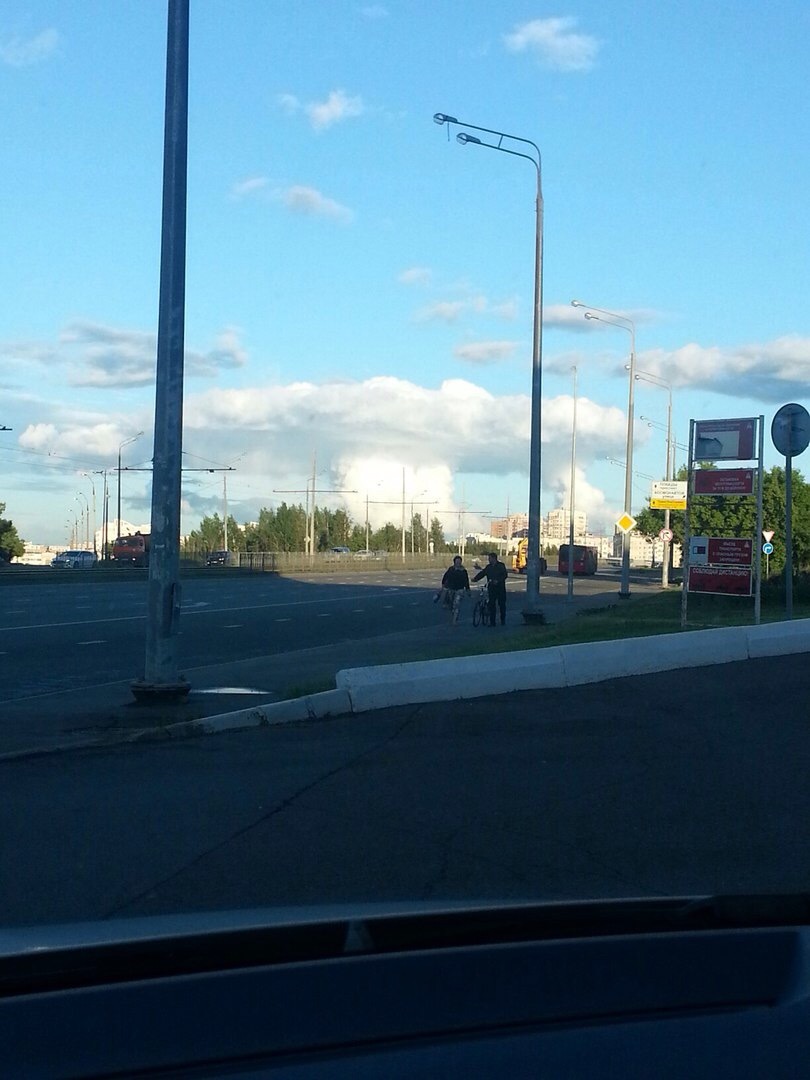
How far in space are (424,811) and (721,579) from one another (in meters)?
13.1

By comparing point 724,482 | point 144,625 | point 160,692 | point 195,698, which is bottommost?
point 144,625

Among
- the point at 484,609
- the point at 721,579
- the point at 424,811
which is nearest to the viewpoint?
the point at 424,811

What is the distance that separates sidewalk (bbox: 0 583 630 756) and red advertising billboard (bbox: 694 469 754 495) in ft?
12.8

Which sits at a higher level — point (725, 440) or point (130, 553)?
point (725, 440)

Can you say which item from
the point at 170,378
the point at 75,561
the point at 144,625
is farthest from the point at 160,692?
the point at 75,561

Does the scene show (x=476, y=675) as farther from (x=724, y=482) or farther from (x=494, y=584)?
(x=494, y=584)

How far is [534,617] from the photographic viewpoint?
2894cm

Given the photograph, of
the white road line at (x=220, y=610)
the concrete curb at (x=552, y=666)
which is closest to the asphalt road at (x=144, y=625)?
the white road line at (x=220, y=610)

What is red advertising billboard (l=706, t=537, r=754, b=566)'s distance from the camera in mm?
19672

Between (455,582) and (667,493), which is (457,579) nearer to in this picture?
(455,582)

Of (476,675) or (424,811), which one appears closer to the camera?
(424,811)

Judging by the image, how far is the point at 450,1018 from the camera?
205 centimetres

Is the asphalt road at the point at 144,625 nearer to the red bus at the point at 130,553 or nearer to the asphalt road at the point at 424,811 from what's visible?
the asphalt road at the point at 424,811

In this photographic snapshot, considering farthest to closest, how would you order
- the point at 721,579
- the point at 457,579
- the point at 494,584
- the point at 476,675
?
the point at 457,579 < the point at 494,584 < the point at 721,579 < the point at 476,675
